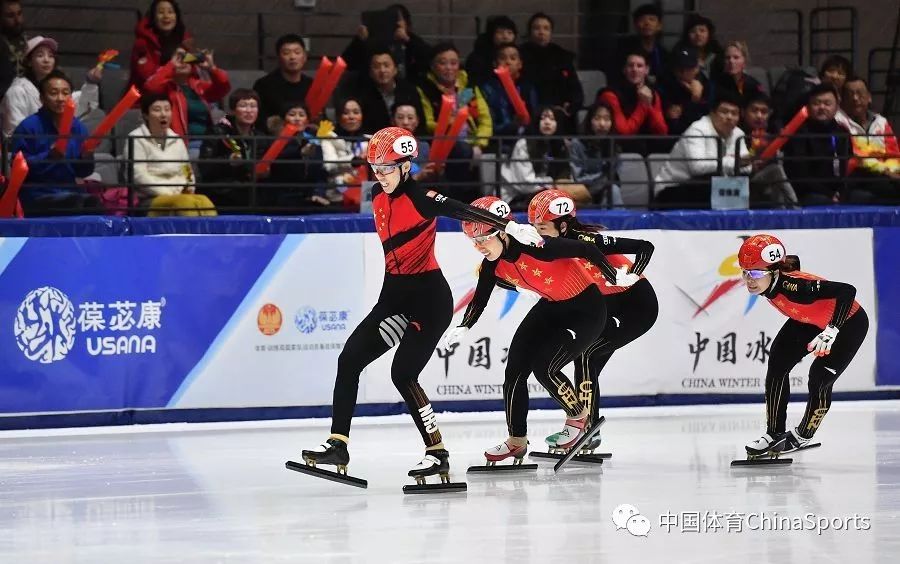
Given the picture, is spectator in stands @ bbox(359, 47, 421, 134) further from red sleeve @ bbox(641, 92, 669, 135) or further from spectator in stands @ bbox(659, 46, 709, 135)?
spectator in stands @ bbox(659, 46, 709, 135)

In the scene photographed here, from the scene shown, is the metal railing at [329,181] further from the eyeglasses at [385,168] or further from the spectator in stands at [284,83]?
the eyeglasses at [385,168]

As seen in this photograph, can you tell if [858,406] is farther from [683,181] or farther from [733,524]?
[733,524]

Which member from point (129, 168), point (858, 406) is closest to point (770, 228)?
point (858, 406)

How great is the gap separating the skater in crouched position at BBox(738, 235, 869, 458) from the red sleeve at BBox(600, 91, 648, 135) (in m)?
3.66

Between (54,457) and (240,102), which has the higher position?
(240,102)

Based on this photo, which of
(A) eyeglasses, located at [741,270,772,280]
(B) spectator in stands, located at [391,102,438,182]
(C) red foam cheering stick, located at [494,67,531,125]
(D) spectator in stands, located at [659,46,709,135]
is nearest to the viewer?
(A) eyeglasses, located at [741,270,772,280]

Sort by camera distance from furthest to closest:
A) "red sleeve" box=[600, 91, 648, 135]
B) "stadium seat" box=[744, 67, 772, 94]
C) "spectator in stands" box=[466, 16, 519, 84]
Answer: "stadium seat" box=[744, 67, 772, 94]
"spectator in stands" box=[466, 16, 519, 84]
"red sleeve" box=[600, 91, 648, 135]

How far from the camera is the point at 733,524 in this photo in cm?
585

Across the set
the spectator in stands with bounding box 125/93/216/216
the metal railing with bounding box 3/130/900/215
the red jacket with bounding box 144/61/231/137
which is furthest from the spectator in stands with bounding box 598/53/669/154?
the spectator in stands with bounding box 125/93/216/216

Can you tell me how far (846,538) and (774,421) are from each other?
2.36 m

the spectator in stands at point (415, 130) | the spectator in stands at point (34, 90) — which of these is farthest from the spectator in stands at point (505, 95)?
the spectator in stands at point (34, 90)

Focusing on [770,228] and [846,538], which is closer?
[846,538]

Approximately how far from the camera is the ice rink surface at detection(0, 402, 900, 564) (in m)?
5.39

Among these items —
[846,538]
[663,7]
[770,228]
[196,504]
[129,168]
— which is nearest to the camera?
[846,538]
